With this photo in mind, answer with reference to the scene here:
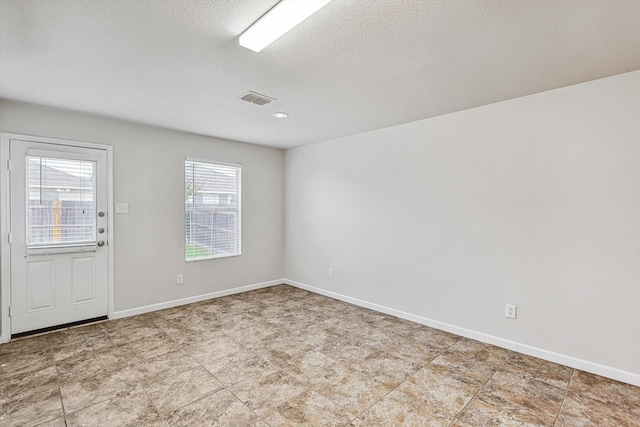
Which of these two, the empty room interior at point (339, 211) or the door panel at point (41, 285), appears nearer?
the empty room interior at point (339, 211)

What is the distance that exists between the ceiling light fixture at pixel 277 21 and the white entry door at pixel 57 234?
281 cm

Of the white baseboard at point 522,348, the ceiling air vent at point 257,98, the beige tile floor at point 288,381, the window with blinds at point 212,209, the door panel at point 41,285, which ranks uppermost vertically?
the ceiling air vent at point 257,98

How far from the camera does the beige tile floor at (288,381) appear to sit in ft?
6.41

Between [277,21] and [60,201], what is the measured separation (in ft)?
10.7

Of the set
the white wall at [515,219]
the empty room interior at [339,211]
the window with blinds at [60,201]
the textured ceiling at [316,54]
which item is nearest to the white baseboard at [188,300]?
the empty room interior at [339,211]

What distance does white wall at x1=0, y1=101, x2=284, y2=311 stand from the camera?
133 inches

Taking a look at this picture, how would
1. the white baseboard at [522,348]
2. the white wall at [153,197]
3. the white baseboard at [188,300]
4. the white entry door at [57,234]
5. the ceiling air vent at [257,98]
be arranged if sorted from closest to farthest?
the white baseboard at [522,348], the ceiling air vent at [257,98], the white entry door at [57,234], the white wall at [153,197], the white baseboard at [188,300]

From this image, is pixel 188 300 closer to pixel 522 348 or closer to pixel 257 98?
pixel 257 98

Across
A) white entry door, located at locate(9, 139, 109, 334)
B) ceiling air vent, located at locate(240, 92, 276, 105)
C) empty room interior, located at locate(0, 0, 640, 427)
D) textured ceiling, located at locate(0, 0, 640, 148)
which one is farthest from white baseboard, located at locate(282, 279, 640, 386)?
white entry door, located at locate(9, 139, 109, 334)

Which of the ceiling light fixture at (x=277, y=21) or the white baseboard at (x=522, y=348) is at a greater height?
the ceiling light fixture at (x=277, y=21)

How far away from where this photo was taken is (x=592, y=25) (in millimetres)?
1735

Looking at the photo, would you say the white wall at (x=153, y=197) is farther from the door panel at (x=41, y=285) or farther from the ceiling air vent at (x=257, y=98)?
the ceiling air vent at (x=257, y=98)

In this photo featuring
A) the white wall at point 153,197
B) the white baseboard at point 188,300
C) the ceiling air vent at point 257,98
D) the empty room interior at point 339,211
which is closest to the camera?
the empty room interior at point 339,211

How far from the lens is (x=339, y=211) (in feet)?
14.9
